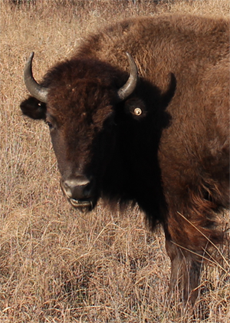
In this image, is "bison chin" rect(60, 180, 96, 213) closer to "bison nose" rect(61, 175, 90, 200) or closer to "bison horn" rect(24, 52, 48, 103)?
"bison nose" rect(61, 175, 90, 200)

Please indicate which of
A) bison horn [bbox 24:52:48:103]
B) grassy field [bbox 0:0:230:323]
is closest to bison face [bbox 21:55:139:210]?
bison horn [bbox 24:52:48:103]

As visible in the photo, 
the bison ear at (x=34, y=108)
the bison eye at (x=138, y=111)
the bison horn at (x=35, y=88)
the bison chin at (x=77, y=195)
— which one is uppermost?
the bison horn at (x=35, y=88)

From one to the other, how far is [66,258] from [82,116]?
1.41m

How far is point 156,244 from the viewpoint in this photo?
4.82 metres

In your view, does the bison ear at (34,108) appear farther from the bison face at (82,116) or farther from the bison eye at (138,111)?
the bison eye at (138,111)

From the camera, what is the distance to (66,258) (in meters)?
4.22

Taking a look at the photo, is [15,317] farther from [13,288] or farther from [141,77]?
[141,77]

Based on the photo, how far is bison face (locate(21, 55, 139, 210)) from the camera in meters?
3.63

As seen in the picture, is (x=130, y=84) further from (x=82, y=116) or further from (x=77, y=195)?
(x=77, y=195)

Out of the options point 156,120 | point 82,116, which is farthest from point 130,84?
point 82,116

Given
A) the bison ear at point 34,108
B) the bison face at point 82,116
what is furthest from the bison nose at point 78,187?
the bison ear at point 34,108

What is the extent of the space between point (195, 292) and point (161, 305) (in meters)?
0.65

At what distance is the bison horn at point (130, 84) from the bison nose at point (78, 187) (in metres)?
0.87

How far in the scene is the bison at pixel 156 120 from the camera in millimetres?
3756
